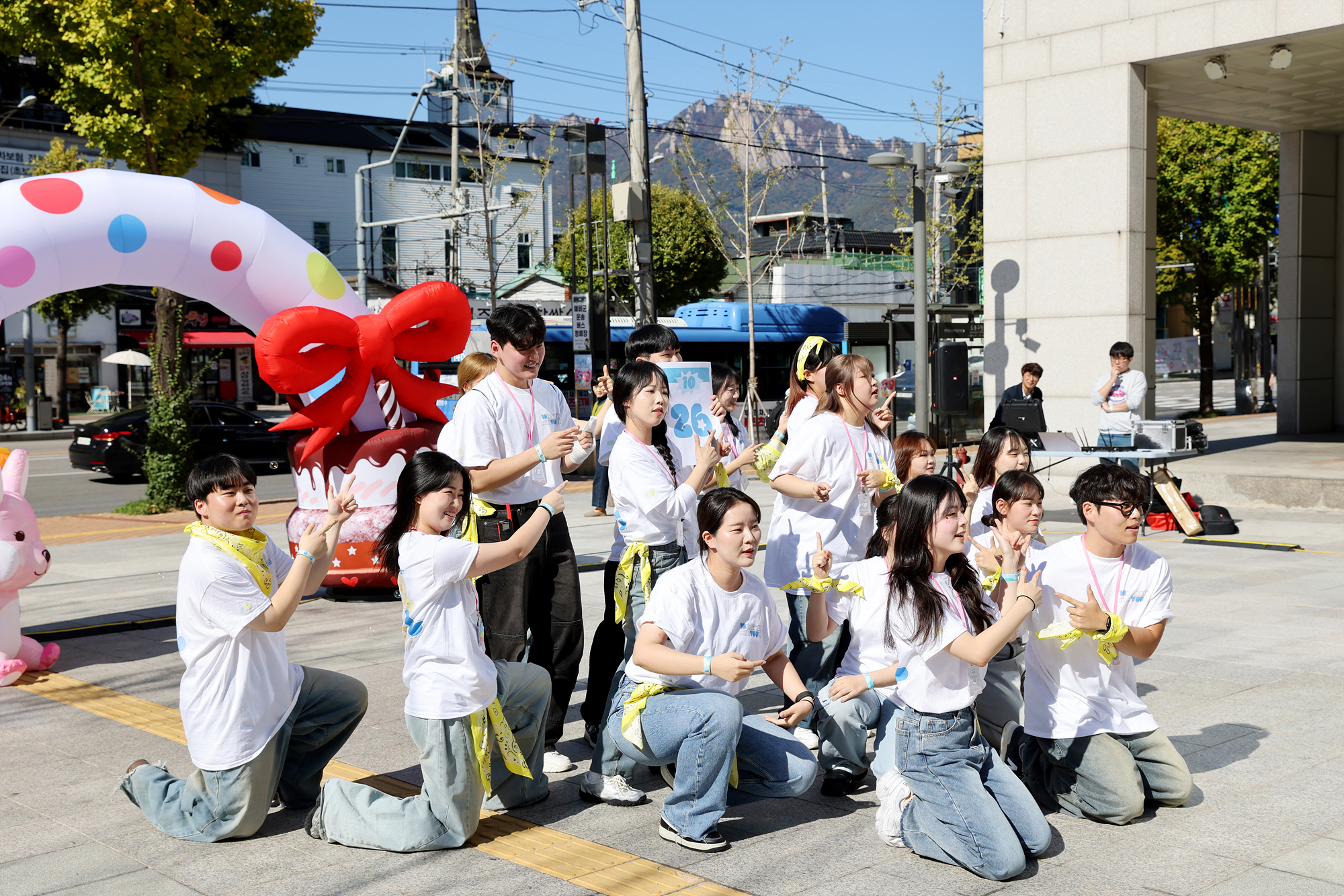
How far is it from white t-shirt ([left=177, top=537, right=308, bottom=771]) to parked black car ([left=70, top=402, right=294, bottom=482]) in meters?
15.9

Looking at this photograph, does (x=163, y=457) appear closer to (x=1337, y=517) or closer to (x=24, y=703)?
(x=24, y=703)

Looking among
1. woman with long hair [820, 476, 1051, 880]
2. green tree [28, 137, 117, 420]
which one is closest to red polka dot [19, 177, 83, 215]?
woman with long hair [820, 476, 1051, 880]

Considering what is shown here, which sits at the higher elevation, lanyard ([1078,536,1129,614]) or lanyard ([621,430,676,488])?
lanyard ([621,430,676,488])

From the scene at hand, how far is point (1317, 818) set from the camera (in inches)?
166

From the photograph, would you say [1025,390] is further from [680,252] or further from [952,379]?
[680,252]

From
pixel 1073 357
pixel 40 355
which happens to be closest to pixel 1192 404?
pixel 1073 357

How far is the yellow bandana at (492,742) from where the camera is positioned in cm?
420

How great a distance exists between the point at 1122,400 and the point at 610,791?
943 cm

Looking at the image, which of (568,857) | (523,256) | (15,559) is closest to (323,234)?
(523,256)

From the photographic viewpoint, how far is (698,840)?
408 cm

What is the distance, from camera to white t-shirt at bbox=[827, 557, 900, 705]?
440 centimetres

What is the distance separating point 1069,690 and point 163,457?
14207mm

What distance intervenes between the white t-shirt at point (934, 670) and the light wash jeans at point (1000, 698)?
29.3 inches

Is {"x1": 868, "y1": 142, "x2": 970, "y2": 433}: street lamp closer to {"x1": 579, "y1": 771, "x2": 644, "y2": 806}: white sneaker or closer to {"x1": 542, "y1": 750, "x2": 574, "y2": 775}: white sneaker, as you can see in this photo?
{"x1": 542, "y1": 750, "x2": 574, "y2": 775}: white sneaker
